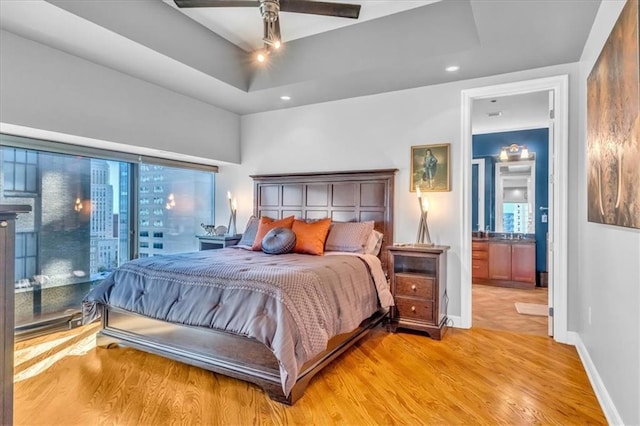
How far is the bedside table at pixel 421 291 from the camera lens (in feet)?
11.3

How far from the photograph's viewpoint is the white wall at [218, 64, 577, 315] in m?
3.83

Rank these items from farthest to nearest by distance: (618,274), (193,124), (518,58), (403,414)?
1. (193,124)
2. (518,58)
3. (403,414)
4. (618,274)

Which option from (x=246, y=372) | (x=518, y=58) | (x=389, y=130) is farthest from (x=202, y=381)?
(x=518, y=58)

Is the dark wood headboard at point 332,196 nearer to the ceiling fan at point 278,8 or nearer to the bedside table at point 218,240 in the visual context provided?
the bedside table at point 218,240

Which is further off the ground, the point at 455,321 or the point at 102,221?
the point at 102,221

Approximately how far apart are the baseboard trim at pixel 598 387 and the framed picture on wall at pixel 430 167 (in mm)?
1819

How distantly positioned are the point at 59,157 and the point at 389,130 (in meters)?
3.58

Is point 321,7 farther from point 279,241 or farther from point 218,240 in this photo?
point 218,240

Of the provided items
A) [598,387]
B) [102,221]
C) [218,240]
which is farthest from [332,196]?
[598,387]

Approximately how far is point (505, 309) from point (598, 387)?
2250 mm

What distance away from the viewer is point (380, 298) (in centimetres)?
346

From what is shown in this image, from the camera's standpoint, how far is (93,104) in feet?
11.2

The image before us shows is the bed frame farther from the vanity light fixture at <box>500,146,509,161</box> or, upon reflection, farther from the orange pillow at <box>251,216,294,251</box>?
the vanity light fixture at <box>500,146,509,161</box>

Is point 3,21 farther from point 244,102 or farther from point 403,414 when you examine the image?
point 403,414
